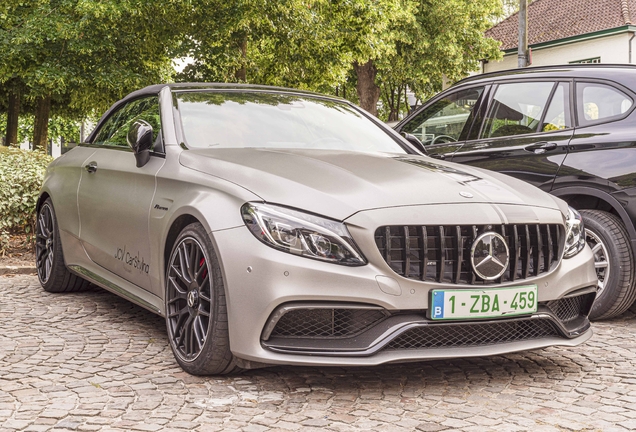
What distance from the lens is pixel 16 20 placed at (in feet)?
64.8

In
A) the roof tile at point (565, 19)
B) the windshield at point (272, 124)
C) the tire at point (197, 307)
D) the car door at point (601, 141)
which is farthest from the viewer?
the roof tile at point (565, 19)

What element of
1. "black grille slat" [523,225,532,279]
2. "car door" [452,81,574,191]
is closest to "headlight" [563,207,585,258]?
"black grille slat" [523,225,532,279]

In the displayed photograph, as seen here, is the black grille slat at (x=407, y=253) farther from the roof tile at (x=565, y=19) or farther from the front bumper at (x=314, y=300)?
the roof tile at (x=565, y=19)

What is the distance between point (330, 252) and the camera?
12.8 ft

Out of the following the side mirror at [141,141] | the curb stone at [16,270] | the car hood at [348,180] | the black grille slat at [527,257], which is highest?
the side mirror at [141,141]

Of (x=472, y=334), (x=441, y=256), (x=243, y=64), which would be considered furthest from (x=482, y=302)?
(x=243, y=64)

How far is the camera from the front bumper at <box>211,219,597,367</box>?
3869mm

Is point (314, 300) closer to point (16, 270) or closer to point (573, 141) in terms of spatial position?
point (573, 141)

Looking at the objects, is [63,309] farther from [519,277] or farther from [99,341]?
[519,277]

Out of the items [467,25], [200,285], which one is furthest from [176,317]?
[467,25]

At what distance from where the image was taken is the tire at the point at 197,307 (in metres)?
4.16

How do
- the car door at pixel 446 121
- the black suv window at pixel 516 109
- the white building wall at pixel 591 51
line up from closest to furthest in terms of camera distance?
the black suv window at pixel 516 109 → the car door at pixel 446 121 → the white building wall at pixel 591 51

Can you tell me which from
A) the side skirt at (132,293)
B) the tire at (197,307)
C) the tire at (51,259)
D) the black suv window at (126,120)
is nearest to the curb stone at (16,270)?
the tire at (51,259)

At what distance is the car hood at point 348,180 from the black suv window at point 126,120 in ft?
2.54
